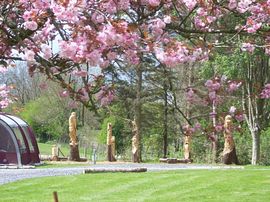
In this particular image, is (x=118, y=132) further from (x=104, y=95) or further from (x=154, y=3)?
(x=154, y=3)

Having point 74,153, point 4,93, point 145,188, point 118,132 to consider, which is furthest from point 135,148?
point 4,93

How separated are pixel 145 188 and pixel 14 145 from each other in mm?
9913

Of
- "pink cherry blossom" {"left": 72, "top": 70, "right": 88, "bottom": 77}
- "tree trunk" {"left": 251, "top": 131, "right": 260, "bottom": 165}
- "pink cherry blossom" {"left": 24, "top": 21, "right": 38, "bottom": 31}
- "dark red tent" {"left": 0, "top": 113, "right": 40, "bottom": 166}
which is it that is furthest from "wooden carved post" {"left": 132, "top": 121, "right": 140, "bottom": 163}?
"pink cherry blossom" {"left": 24, "top": 21, "right": 38, "bottom": 31}

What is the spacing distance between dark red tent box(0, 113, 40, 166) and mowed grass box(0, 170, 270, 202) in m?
6.93

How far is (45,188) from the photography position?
11648 mm

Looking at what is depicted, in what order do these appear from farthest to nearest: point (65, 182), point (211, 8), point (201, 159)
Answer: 1. point (201, 159)
2. point (65, 182)
3. point (211, 8)

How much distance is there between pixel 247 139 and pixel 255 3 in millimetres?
19671

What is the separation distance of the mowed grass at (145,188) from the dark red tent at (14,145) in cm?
693

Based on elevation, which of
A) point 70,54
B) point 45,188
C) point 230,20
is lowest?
point 45,188

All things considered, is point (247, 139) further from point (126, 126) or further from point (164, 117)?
point (126, 126)

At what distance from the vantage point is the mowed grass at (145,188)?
10.2 meters

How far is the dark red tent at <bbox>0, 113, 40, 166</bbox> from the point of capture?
20.2m

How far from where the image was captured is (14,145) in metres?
20.3

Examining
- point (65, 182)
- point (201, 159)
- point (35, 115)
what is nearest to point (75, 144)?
point (201, 159)
